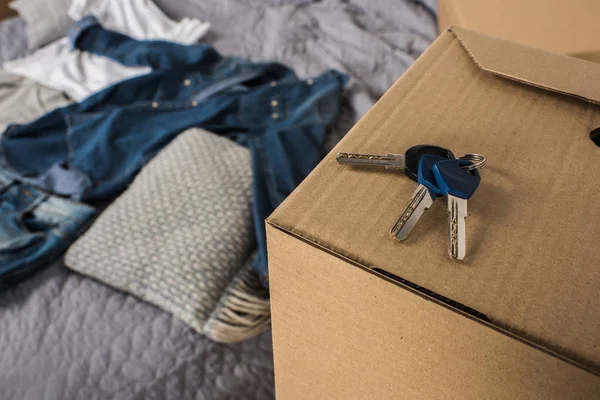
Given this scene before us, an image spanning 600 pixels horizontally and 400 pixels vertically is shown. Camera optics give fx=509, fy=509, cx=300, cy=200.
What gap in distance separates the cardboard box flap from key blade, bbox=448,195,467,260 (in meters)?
0.14

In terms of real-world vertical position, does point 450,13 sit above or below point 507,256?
below

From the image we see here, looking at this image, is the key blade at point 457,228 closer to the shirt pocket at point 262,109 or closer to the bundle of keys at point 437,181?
the bundle of keys at point 437,181

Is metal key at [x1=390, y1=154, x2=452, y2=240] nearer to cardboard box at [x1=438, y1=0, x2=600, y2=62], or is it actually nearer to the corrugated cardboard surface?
the corrugated cardboard surface

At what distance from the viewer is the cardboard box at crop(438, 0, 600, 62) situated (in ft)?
1.80

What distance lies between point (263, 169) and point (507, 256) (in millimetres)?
687

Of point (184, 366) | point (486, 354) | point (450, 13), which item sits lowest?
point (184, 366)

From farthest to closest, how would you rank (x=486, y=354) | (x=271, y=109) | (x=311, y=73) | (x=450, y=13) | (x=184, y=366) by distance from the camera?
(x=311, y=73)
(x=271, y=109)
(x=450, y=13)
(x=184, y=366)
(x=486, y=354)

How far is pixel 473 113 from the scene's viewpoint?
352 millimetres

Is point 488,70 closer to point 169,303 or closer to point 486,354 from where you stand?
point 486,354

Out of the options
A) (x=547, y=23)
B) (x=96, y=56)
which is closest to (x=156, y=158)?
(x=96, y=56)

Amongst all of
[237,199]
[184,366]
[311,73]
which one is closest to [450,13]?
[311,73]

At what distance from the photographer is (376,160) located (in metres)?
0.31

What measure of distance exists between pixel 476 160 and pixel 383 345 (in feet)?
0.40

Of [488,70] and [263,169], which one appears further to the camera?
[263,169]
